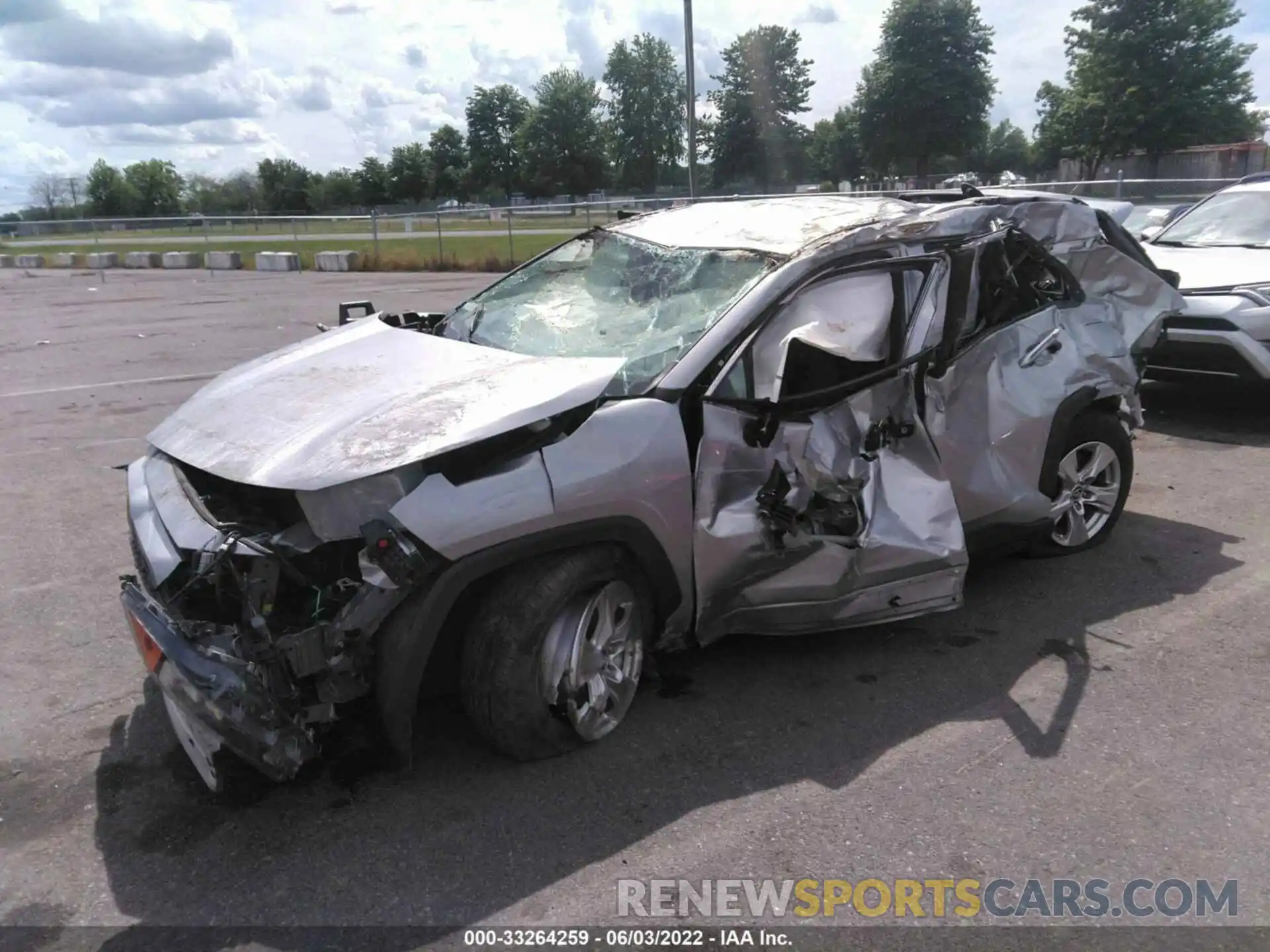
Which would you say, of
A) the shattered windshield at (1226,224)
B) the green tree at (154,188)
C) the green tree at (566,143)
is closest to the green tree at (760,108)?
the green tree at (566,143)

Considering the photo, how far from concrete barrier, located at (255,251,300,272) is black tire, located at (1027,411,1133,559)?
81.3ft

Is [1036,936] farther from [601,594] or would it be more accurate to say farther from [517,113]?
[517,113]

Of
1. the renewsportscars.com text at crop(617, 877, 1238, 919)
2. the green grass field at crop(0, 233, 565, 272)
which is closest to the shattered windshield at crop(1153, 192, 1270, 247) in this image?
the renewsportscars.com text at crop(617, 877, 1238, 919)

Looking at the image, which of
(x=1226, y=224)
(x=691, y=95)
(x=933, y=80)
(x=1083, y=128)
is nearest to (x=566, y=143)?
(x=933, y=80)

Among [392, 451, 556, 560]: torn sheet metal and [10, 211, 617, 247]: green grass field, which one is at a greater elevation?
[10, 211, 617, 247]: green grass field

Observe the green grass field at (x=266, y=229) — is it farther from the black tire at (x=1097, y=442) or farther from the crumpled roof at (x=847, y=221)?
the black tire at (x=1097, y=442)

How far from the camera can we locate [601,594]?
323 centimetres

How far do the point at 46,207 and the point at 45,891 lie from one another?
58161 millimetres

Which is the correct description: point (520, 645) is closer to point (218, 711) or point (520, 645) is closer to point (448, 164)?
point (218, 711)

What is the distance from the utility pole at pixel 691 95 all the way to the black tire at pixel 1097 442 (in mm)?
14768

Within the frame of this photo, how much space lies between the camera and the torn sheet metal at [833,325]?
357 cm

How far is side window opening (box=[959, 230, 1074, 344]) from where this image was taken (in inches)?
172

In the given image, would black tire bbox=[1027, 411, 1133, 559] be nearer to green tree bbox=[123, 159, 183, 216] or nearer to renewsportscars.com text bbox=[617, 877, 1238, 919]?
renewsportscars.com text bbox=[617, 877, 1238, 919]

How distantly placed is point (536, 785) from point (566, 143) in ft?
235
